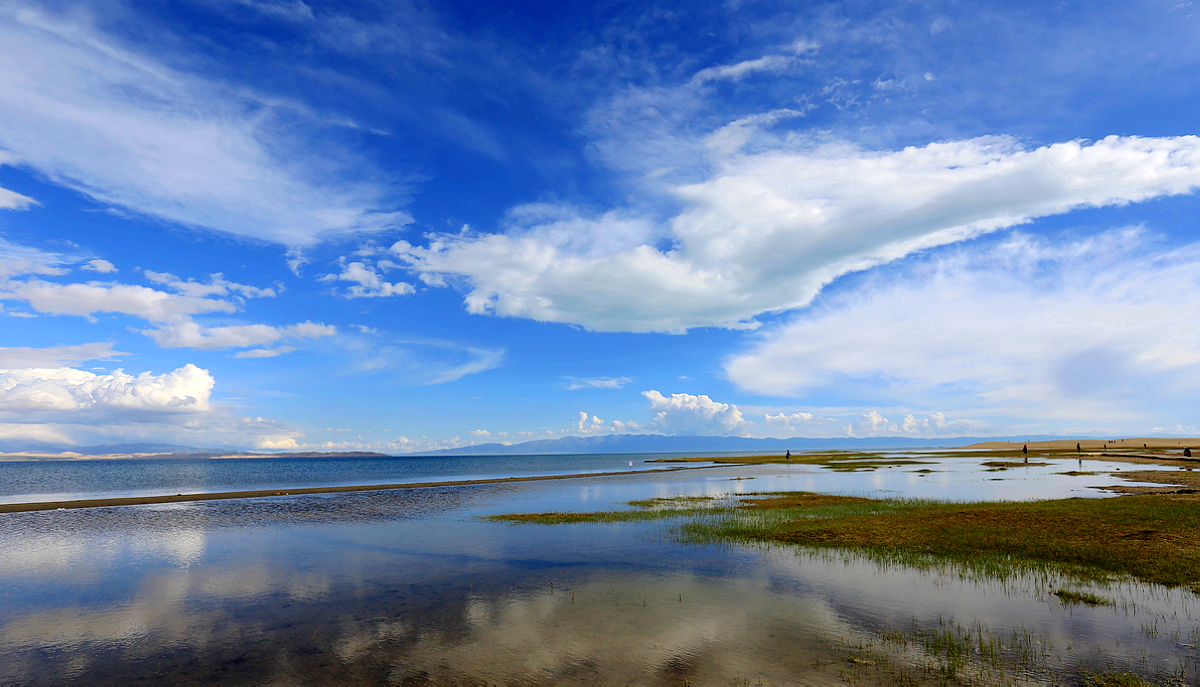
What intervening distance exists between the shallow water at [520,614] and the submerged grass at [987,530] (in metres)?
2.58

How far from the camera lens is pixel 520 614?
18.5 metres

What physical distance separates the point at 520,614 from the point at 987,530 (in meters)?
25.9

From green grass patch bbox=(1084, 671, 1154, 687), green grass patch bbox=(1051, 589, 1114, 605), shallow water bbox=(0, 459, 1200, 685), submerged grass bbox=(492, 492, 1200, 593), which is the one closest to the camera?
green grass patch bbox=(1084, 671, 1154, 687)

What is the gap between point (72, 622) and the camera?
18.4 metres

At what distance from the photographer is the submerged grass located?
21.6m

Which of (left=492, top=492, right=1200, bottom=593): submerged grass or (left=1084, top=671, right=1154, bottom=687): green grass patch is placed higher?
(left=1084, top=671, right=1154, bottom=687): green grass patch

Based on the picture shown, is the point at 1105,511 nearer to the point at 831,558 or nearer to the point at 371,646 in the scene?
the point at 831,558

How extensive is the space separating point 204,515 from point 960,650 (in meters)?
56.9

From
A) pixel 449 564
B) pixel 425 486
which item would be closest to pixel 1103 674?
pixel 449 564

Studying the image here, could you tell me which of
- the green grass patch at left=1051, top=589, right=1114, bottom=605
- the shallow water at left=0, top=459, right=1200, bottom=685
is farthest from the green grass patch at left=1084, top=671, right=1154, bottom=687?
the green grass patch at left=1051, top=589, right=1114, bottom=605

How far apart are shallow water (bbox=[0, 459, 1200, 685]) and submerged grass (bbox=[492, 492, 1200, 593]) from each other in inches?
101

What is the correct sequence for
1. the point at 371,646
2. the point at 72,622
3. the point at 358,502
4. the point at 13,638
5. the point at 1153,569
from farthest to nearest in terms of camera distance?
1. the point at 358,502
2. the point at 1153,569
3. the point at 72,622
4. the point at 13,638
5. the point at 371,646

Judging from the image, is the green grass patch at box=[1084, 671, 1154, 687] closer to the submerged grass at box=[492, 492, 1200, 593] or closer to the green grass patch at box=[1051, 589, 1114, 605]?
the green grass patch at box=[1051, 589, 1114, 605]

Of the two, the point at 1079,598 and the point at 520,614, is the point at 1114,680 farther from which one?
the point at 520,614
